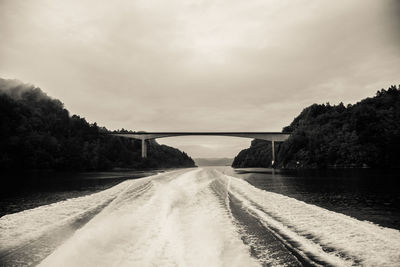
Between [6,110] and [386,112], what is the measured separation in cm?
9292

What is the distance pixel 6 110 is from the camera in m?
61.3

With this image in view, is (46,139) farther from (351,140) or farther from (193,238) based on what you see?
(351,140)

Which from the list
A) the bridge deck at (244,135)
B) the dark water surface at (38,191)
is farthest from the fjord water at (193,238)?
the bridge deck at (244,135)

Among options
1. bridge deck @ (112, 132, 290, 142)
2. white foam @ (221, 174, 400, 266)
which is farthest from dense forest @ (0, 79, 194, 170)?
white foam @ (221, 174, 400, 266)

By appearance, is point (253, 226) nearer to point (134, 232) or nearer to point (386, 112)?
point (134, 232)

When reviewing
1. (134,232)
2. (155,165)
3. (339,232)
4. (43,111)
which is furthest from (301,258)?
(155,165)

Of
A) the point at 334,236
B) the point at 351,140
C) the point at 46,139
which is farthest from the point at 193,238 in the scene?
the point at 351,140

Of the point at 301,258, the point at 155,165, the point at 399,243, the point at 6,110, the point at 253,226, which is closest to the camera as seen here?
the point at 301,258

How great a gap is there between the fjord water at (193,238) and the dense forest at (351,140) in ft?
220

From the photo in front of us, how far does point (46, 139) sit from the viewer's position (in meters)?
67.4

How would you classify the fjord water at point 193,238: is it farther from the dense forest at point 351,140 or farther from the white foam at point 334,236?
the dense forest at point 351,140

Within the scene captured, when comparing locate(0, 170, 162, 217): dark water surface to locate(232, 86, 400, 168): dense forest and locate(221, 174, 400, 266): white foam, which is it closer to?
locate(221, 174, 400, 266): white foam

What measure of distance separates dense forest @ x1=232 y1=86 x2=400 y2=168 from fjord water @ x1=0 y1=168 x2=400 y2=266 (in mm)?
67184

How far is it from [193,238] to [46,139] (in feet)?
233
